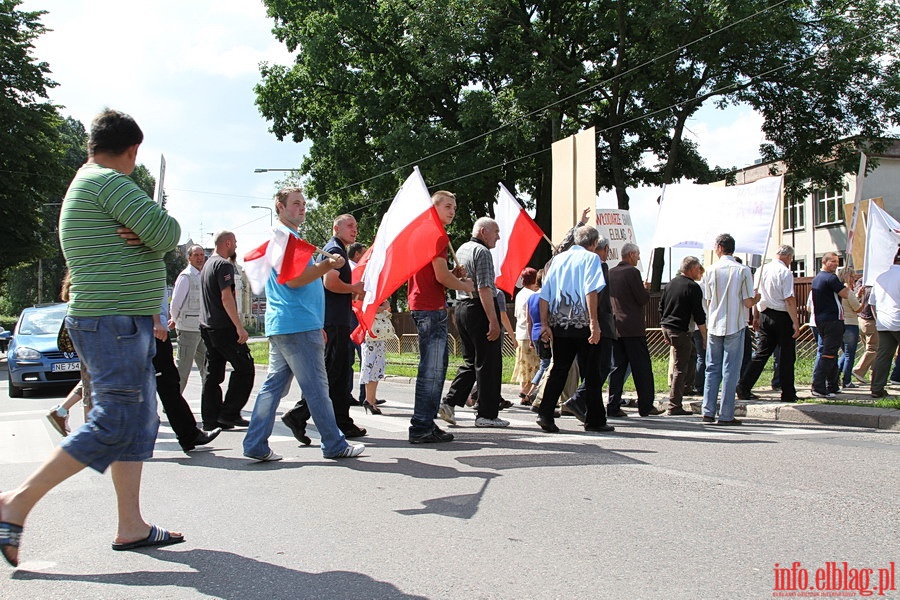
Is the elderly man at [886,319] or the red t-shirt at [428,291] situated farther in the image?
the elderly man at [886,319]

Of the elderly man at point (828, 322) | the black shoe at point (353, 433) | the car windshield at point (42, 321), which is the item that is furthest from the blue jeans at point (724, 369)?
the car windshield at point (42, 321)

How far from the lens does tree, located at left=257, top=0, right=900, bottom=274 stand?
26.8 meters

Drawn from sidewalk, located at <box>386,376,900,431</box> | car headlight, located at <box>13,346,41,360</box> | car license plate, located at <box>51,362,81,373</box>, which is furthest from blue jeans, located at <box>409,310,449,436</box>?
car headlight, located at <box>13,346,41,360</box>

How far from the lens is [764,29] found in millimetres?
25406

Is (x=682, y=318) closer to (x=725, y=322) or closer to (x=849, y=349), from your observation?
(x=725, y=322)

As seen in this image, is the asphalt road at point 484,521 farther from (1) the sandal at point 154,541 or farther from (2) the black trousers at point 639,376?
(2) the black trousers at point 639,376

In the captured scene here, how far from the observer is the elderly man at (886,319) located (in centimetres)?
1030

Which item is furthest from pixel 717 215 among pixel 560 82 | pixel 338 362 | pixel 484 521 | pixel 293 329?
pixel 560 82

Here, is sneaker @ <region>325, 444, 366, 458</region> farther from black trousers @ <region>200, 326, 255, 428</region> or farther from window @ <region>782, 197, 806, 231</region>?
window @ <region>782, 197, 806, 231</region>

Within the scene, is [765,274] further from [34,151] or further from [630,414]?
[34,151]

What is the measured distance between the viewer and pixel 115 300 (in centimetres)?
381

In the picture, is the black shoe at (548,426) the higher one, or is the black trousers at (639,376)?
the black trousers at (639,376)

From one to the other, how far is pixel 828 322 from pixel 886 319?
0.83m

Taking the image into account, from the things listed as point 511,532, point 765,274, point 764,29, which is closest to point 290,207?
point 511,532
